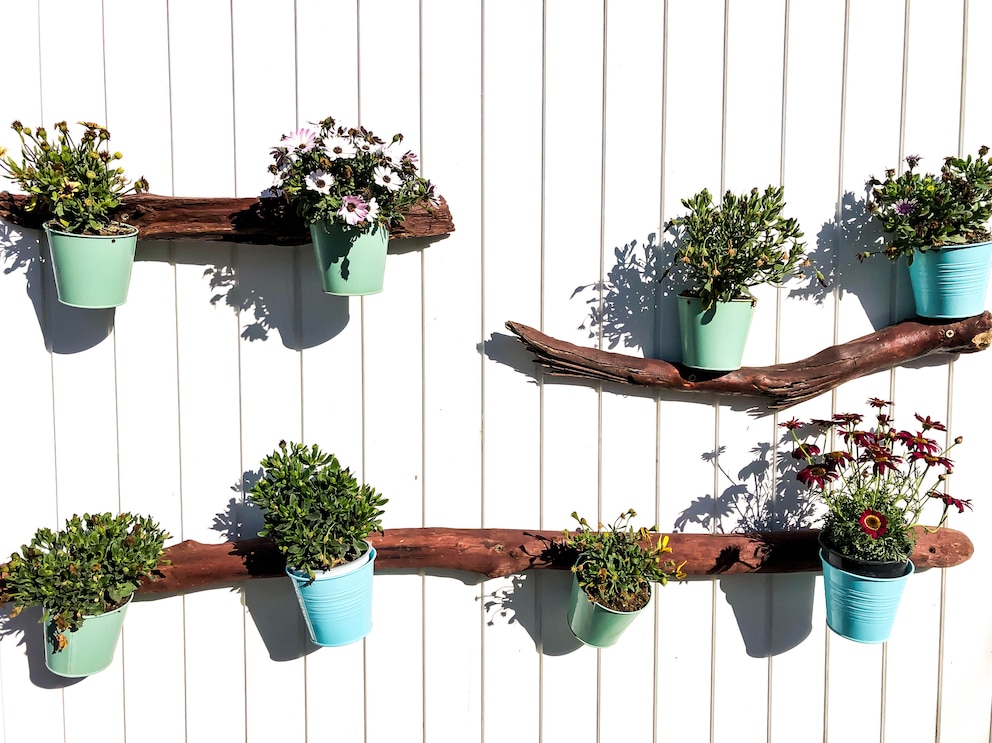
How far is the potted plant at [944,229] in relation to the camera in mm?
1986

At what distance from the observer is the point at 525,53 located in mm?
2082

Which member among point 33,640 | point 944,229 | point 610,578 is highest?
point 944,229

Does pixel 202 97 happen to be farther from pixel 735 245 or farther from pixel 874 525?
pixel 874 525

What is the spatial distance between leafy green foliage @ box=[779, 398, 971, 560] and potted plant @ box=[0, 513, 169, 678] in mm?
1514

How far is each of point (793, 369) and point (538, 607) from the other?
861mm

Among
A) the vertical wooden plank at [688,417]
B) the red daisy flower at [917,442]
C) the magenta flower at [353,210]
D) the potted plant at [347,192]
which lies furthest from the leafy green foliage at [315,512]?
the red daisy flower at [917,442]

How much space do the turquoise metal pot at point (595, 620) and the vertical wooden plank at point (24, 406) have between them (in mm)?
1281

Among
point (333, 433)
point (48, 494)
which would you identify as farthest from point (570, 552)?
point (48, 494)

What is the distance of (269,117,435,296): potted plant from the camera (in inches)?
72.8

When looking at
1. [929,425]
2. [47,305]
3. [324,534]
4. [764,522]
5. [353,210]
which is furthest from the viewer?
[764,522]

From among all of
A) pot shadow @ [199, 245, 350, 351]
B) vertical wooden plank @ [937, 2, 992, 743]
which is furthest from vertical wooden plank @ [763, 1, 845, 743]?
pot shadow @ [199, 245, 350, 351]

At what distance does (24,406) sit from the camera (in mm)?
2148

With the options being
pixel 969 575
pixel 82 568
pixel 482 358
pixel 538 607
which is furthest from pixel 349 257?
pixel 969 575

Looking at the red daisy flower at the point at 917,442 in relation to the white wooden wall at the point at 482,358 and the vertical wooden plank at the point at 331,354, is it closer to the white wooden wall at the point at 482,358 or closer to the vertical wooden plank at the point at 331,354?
the white wooden wall at the point at 482,358
